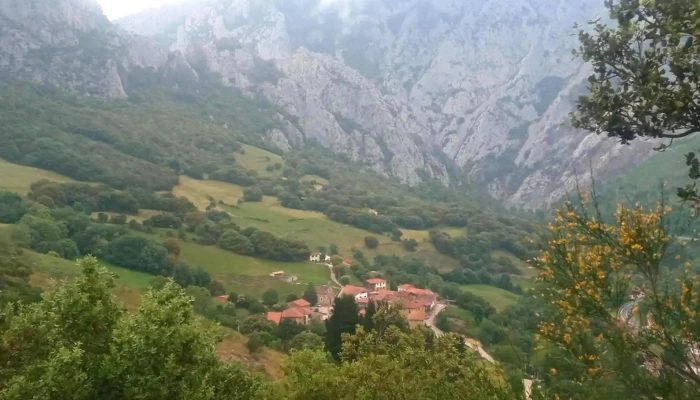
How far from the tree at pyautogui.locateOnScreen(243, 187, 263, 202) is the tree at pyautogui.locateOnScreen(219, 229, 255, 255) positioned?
41338 mm

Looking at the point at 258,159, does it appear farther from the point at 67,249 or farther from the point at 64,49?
the point at 67,249

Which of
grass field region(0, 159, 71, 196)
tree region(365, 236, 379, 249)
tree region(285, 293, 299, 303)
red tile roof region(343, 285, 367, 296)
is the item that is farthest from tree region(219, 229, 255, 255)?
grass field region(0, 159, 71, 196)

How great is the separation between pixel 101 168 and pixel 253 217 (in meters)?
34.6

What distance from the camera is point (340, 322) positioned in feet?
148

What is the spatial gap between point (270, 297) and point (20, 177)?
A: 194 feet

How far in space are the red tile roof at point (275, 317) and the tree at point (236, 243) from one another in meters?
27.6

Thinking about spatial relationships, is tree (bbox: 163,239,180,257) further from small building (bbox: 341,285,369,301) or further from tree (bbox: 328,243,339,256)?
tree (bbox: 328,243,339,256)

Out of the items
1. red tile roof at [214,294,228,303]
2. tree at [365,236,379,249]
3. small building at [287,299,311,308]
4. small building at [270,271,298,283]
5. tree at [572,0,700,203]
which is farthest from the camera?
tree at [365,236,379,249]

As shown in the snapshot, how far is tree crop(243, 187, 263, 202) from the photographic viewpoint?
435 ft

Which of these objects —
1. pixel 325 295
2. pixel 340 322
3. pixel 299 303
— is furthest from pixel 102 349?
pixel 325 295

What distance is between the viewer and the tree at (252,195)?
132500mm

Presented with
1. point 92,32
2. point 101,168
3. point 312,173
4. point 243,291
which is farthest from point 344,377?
point 92,32

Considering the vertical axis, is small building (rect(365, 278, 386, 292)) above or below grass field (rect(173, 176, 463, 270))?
below

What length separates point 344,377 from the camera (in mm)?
18766
